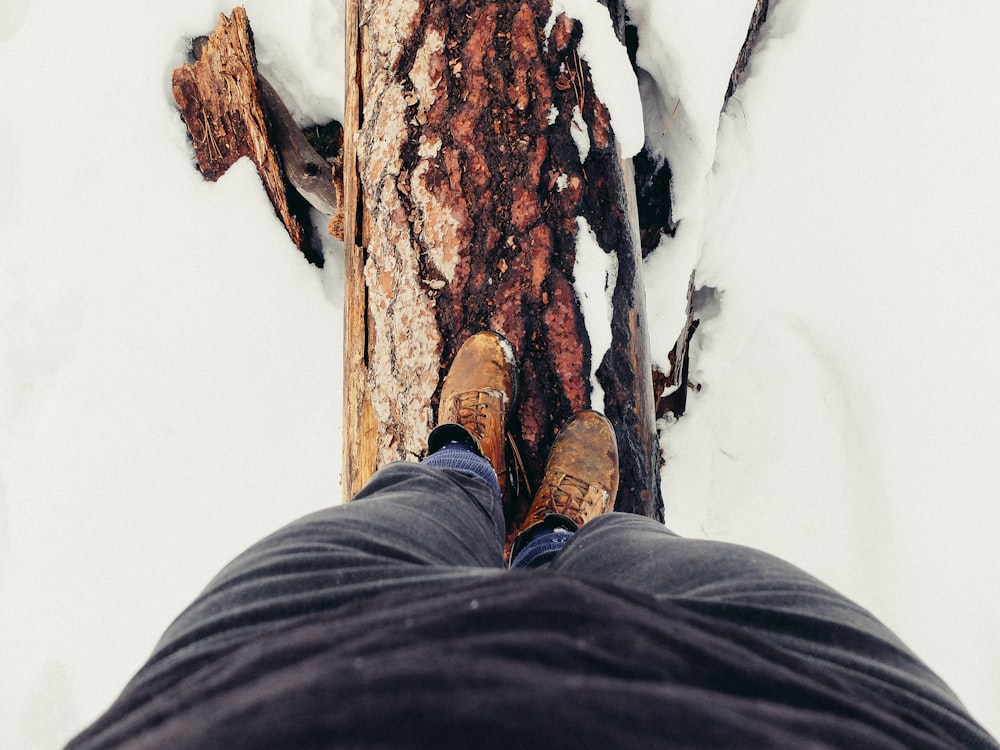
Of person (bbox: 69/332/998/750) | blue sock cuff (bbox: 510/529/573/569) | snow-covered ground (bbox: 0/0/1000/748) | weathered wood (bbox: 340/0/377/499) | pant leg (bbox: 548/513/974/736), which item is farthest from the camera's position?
snow-covered ground (bbox: 0/0/1000/748)

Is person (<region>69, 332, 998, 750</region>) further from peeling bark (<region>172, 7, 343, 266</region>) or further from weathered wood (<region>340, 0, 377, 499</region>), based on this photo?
peeling bark (<region>172, 7, 343, 266</region>)

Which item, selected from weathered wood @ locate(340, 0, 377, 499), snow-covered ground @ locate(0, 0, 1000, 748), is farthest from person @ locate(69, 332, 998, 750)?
snow-covered ground @ locate(0, 0, 1000, 748)

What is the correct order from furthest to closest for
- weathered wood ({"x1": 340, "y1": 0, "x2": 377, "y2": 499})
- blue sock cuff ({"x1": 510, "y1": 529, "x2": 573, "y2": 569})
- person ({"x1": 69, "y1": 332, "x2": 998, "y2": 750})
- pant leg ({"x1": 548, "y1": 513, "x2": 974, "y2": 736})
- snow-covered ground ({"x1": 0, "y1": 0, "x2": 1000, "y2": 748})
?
snow-covered ground ({"x1": 0, "y1": 0, "x2": 1000, "y2": 748}), weathered wood ({"x1": 340, "y1": 0, "x2": 377, "y2": 499}), blue sock cuff ({"x1": 510, "y1": 529, "x2": 573, "y2": 569}), pant leg ({"x1": 548, "y1": 513, "x2": 974, "y2": 736}), person ({"x1": 69, "y1": 332, "x2": 998, "y2": 750})

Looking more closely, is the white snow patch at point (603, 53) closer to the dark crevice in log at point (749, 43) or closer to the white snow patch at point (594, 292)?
the white snow patch at point (594, 292)

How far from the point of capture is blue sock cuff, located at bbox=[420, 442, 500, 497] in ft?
3.45

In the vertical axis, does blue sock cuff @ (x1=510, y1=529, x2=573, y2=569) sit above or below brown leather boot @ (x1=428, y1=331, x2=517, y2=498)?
below

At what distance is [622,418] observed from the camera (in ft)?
4.04

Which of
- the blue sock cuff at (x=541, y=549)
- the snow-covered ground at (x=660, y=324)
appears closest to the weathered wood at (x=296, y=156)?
the snow-covered ground at (x=660, y=324)

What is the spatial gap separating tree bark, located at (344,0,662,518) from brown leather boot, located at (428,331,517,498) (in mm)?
30

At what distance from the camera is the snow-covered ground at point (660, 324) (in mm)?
1406

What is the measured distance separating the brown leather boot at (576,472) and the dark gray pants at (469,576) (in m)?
0.35

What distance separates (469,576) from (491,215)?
748 millimetres

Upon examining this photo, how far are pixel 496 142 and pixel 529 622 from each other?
0.94 m

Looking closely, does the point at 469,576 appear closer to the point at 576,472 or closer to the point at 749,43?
the point at 576,472
